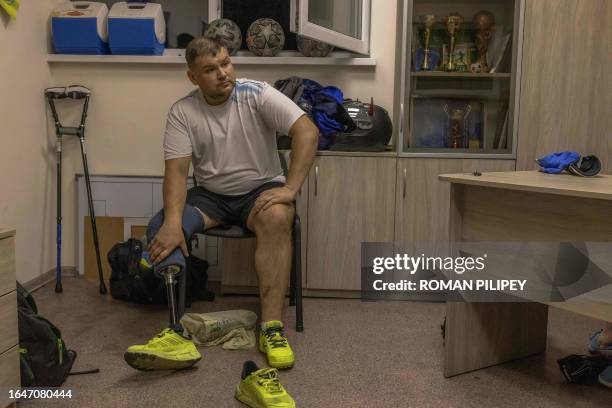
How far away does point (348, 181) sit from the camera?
2.91 meters

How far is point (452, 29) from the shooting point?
3.19 m

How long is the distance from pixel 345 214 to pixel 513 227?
123 centimetres

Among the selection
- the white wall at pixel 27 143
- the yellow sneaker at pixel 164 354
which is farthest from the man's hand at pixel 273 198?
the white wall at pixel 27 143

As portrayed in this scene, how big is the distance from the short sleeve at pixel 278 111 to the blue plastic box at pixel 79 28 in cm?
134

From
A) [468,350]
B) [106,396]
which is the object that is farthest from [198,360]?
[468,350]

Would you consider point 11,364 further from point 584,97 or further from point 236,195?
point 584,97

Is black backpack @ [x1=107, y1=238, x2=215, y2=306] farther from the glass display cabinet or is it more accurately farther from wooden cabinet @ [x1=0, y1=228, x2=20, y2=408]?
the glass display cabinet

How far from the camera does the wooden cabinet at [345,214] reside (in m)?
2.91

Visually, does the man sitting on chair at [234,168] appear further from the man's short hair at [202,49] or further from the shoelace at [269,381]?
the shoelace at [269,381]

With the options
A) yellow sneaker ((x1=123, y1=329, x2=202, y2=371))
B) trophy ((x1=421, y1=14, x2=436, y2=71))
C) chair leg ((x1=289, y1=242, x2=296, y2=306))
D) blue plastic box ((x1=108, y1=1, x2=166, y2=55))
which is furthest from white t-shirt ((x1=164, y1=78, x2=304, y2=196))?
trophy ((x1=421, y1=14, x2=436, y2=71))

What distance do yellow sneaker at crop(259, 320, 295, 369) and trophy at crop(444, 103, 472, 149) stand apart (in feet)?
5.32

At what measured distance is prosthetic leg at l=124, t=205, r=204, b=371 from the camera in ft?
6.09

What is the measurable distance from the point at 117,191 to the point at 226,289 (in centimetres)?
89

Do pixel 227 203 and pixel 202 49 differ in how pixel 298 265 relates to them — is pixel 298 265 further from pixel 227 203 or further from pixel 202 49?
pixel 202 49
